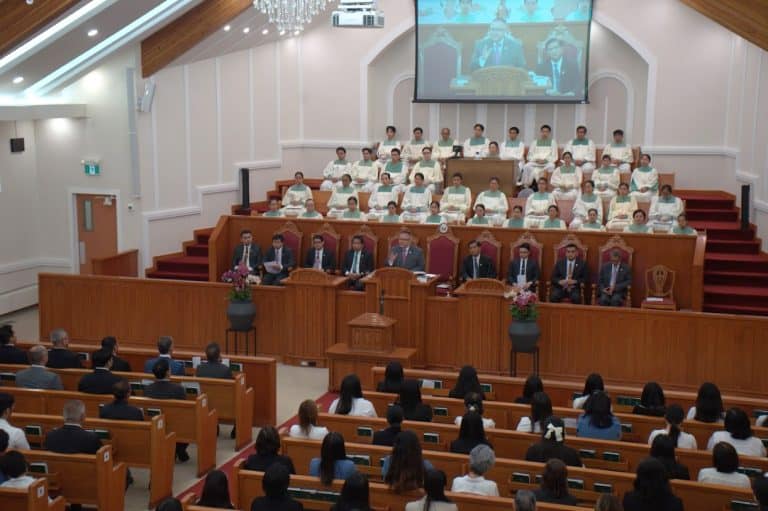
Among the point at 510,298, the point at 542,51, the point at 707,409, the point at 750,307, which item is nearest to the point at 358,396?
the point at 707,409

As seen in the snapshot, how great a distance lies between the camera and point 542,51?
1738cm

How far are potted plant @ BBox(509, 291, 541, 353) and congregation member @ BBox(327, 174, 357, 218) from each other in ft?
16.4

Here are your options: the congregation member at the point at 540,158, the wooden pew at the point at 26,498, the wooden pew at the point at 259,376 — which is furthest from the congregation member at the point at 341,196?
the wooden pew at the point at 26,498

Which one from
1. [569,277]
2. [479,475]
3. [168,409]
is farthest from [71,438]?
[569,277]

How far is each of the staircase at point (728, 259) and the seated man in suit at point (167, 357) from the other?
6608mm

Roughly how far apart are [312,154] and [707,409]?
39.4 feet

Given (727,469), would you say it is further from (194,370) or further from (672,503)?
(194,370)

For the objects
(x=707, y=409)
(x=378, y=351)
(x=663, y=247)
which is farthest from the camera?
(x=663, y=247)

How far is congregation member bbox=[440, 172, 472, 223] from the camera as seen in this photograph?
14867 millimetres

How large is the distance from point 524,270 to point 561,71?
20.3 feet

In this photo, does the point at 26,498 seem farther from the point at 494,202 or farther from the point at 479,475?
the point at 494,202

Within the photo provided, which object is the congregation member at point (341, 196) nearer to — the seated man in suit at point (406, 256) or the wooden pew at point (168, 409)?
the seated man in suit at point (406, 256)

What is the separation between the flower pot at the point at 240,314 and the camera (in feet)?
39.5

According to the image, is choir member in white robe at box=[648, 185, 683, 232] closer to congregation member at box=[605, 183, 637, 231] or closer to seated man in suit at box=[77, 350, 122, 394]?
congregation member at box=[605, 183, 637, 231]
